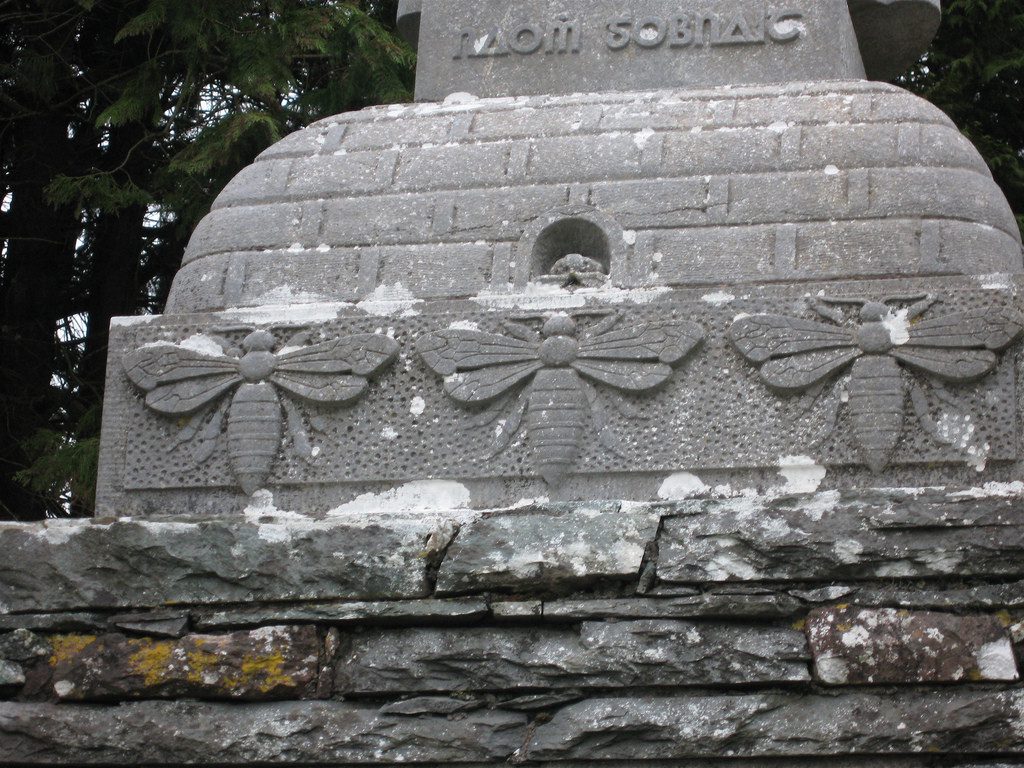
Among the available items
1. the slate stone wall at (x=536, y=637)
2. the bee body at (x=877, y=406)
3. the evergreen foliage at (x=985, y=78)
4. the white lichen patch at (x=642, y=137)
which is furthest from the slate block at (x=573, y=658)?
the evergreen foliage at (x=985, y=78)

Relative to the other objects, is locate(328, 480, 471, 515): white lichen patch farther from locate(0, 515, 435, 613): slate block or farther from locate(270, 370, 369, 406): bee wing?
locate(270, 370, 369, 406): bee wing

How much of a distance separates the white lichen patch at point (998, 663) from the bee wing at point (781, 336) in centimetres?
82

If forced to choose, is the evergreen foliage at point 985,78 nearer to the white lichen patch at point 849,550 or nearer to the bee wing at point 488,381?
the bee wing at point 488,381

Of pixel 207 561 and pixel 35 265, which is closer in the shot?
pixel 207 561

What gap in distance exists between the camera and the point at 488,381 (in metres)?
4.70

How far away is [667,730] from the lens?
4242mm

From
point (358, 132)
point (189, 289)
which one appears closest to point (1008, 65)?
point (358, 132)

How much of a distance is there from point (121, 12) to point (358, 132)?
2990 millimetres

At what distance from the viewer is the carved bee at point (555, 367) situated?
181 inches

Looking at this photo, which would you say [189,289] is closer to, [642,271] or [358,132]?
[358,132]

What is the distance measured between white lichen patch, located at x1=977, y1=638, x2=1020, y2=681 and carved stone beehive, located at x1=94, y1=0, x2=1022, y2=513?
17.3 inches

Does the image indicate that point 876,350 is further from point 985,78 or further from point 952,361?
point 985,78

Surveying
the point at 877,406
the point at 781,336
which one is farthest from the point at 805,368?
the point at 877,406

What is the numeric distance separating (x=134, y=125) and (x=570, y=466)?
4379 mm
